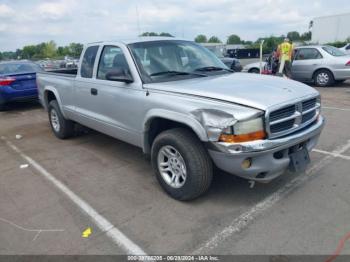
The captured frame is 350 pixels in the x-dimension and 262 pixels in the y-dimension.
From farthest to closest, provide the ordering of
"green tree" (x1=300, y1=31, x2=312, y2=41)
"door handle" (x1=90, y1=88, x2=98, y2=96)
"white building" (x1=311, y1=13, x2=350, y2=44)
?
"green tree" (x1=300, y1=31, x2=312, y2=41) → "white building" (x1=311, y1=13, x2=350, y2=44) → "door handle" (x1=90, y1=88, x2=98, y2=96)

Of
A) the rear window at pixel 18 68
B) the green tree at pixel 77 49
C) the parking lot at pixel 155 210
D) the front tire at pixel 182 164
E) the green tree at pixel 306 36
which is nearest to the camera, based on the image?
the parking lot at pixel 155 210

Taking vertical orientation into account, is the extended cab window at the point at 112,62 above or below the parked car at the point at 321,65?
above

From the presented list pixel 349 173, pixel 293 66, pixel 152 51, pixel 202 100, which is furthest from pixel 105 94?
pixel 293 66

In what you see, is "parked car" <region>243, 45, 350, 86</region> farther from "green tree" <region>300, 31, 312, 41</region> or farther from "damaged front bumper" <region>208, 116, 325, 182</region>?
"green tree" <region>300, 31, 312, 41</region>

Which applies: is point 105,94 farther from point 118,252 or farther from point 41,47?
point 41,47

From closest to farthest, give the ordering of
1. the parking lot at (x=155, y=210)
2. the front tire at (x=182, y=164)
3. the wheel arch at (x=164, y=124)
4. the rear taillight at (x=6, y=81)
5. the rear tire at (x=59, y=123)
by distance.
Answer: the parking lot at (x=155, y=210) → the wheel arch at (x=164, y=124) → the front tire at (x=182, y=164) → the rear tire at (x=59, y=123) → the rear taillight at (x=6, y=81)

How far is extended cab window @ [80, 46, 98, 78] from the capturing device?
16.0 feet

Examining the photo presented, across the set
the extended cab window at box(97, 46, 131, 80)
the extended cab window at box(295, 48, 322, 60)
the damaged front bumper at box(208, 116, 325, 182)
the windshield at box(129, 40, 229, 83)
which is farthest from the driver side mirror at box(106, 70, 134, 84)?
the extended cab window at box(295, 48, 322, 60)

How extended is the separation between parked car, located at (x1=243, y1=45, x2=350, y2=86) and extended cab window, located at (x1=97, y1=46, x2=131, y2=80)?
9275mm

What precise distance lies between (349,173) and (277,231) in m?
1.76

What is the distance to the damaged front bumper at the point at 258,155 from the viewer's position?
2932mm

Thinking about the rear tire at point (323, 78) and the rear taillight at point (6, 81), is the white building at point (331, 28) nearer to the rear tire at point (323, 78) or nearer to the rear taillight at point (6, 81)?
the rear tire at point (323, 78)

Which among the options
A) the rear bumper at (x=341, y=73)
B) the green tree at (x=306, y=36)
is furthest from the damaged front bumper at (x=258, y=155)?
the green tree at (x=306, y=36)

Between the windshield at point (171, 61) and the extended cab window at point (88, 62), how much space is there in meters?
1.01
